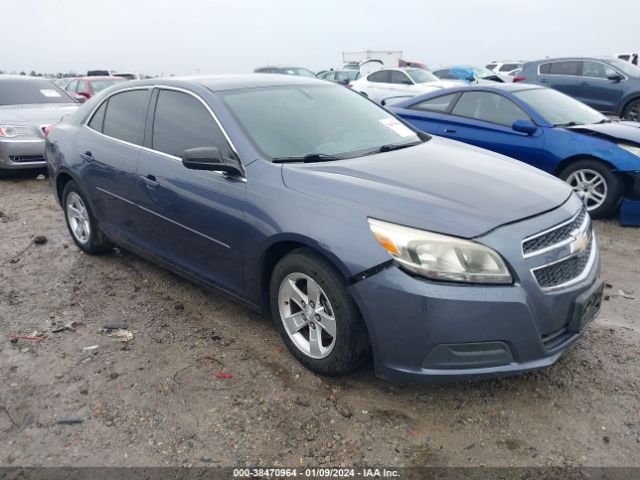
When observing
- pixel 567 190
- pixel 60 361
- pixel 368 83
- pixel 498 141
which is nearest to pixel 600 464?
pixel 567 190

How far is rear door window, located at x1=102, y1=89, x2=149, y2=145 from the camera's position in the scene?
4.08m

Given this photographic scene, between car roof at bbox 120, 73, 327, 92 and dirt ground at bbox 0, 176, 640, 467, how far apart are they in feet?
5.15

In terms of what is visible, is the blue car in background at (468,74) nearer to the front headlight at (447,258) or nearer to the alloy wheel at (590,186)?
the alloy wheel at (590,186)

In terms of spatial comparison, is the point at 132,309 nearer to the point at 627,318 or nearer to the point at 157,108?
the point at 157,108

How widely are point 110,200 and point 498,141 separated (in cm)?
438

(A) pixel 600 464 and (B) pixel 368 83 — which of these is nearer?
(A) pixel 600 464

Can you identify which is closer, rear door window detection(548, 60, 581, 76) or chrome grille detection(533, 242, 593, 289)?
chrome grille detection(533, 242, 593, 289)

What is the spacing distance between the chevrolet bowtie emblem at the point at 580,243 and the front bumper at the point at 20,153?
7.36 meters

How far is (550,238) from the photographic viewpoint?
8.71ft

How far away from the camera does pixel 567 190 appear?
315 cm

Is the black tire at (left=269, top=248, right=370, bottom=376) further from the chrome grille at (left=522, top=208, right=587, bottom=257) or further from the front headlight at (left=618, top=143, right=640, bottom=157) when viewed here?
the front headlight at (left=618, top=143, right=640, bottom=157)

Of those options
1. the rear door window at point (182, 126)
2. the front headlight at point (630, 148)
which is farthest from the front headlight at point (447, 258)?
the front headlight at point (630, 148)

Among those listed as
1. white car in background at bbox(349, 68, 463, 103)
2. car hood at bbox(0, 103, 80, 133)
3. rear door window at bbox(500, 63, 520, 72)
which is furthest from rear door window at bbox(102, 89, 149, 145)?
rear door window at bbox(500, 63, 520, 72)

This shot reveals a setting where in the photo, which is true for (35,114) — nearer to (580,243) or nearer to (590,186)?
(590,186)
